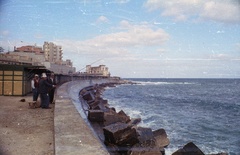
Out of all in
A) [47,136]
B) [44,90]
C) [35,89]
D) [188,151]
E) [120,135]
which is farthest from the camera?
[35,89]

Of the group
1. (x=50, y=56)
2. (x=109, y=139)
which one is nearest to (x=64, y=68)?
(x=50, y=56)

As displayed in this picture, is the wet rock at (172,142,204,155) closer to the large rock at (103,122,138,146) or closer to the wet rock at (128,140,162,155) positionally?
the wet rock at (128,140,162,155)

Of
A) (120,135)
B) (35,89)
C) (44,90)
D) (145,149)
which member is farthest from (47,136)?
(35,89)

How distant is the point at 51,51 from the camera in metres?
102

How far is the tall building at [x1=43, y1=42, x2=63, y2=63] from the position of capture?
3903 inches

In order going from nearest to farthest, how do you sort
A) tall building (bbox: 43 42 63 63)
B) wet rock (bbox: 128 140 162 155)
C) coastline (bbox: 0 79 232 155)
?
1. coastline (bbox: 0 79 232 155)
2. wet rock (bbox: 128 140 162 155)
3. tall building (bbox: 43 42 63 63)

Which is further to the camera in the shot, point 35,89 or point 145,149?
point 35,89

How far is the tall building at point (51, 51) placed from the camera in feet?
325

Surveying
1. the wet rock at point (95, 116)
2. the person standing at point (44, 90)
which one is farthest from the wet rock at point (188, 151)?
the person standing at point (44, 90)

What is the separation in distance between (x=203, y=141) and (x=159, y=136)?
11.6 feet

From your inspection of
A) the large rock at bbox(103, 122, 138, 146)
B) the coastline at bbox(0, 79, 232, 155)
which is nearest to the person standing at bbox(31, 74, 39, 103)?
the coastline at bbox(0, 79, 232, 155)

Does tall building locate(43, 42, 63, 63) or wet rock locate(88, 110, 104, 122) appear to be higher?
tall building locate(43, 42, 63, 63)

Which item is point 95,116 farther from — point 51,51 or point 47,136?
point 51,51

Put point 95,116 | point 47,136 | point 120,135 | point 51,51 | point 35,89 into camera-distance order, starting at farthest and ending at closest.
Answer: point 51,51 < point 35,89 < point 95,116 < point 120,135 < point 47,136
